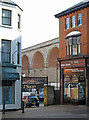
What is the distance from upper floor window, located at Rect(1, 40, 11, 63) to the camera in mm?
24078

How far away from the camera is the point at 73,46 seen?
2892 centimetres

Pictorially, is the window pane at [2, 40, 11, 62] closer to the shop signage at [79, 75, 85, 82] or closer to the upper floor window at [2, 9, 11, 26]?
the upper floor window at [2, 9, 11, 26]

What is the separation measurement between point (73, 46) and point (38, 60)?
37.5 metres

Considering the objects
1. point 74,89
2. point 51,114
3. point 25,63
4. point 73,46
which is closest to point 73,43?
point 73,46

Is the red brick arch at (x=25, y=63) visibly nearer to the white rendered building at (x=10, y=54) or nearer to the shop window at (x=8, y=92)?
the white rendered building at (x=10, y=54)

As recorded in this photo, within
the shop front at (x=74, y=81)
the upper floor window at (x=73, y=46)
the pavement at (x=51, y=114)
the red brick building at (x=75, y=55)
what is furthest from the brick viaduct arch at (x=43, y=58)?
the pavement at (x=51, y=114)

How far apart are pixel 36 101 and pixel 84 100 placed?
628cm

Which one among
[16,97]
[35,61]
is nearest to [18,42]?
[16,97]

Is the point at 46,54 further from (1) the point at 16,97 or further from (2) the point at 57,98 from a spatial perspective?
(1) the point at 16,97

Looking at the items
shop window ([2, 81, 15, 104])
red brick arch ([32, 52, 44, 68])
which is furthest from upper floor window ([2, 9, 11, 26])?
red brick arch ([32, 52, 44, 68])

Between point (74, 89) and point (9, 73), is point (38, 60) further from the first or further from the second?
point (9, 73)

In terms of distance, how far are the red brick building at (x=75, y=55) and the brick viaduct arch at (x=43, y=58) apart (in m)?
22.5

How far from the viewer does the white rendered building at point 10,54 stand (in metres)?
23.5

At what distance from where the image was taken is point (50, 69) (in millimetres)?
A: 58031
